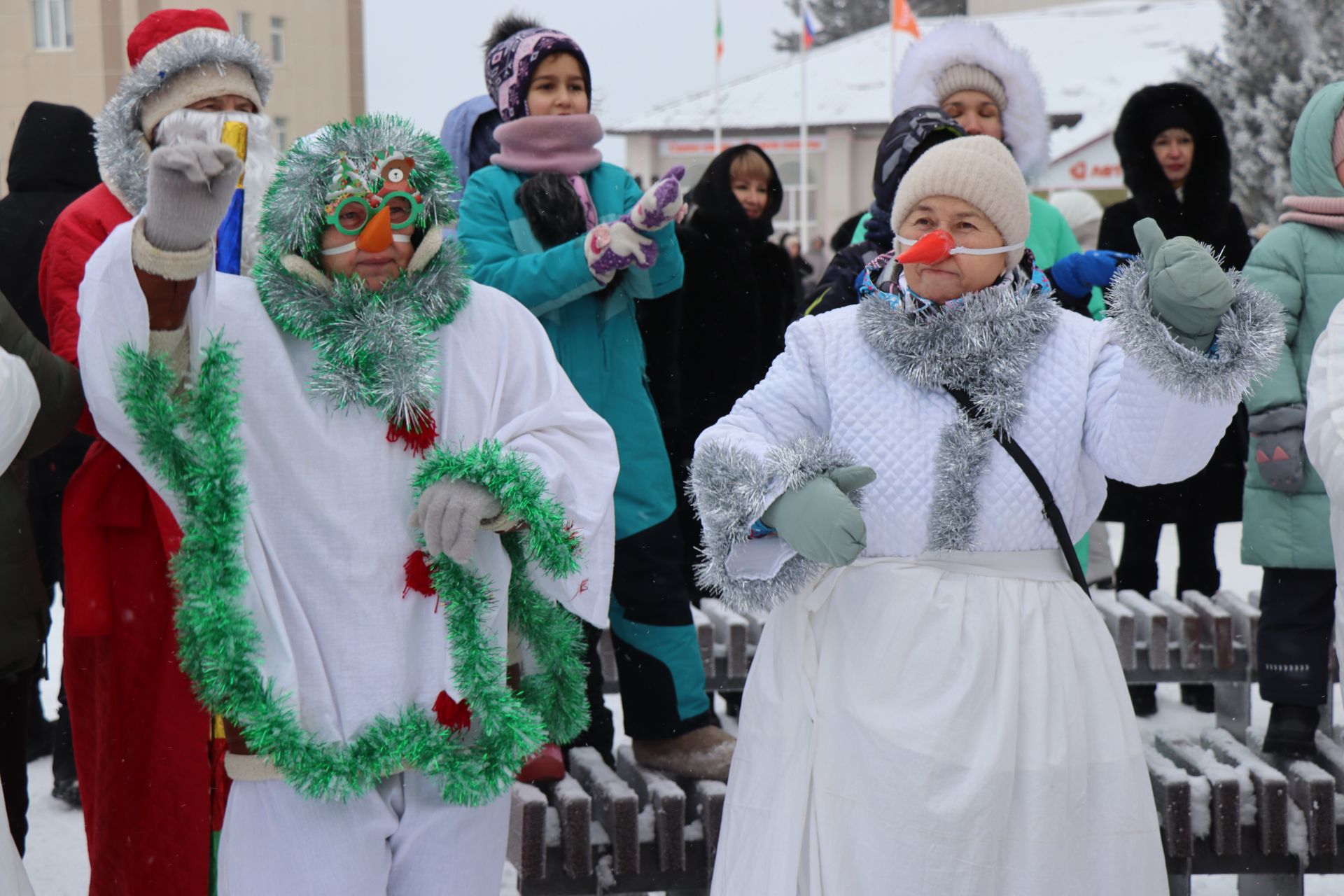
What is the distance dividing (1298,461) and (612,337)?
191cm

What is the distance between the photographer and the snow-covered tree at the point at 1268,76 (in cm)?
1838

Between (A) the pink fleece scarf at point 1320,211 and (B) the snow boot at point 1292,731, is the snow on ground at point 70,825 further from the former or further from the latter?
(A) the pink fleece scarf at point 1320,211

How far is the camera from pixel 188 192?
82.0 inches

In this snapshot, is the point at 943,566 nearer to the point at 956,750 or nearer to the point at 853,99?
the point at 956,750

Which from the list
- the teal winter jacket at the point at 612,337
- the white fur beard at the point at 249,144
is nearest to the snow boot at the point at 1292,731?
the teal winter jacket at the point at 612,337

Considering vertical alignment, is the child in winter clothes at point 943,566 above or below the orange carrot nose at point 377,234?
below

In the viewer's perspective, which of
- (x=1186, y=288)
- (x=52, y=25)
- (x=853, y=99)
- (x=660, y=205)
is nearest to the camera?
(x=1186, y=288)

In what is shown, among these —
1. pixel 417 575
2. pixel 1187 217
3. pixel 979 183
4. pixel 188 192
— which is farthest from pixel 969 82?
pixel 188 192

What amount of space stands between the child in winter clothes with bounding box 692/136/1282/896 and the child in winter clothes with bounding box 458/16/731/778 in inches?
36.7

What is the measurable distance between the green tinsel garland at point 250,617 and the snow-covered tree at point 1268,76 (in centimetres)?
1807

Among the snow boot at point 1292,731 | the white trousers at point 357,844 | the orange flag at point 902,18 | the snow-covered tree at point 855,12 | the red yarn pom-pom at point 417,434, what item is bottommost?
the snow boot at point 1292,731

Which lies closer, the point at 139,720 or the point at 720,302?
the point at 139,720

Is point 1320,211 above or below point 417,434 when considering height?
above

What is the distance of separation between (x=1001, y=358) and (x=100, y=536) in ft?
5.22
